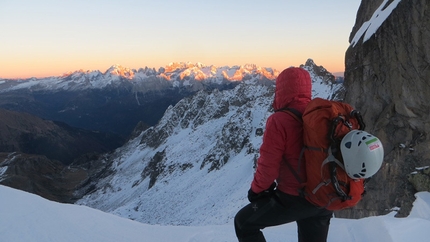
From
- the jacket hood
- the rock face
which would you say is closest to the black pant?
the jacket hood

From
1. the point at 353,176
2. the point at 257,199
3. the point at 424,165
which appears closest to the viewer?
the point at 353,176

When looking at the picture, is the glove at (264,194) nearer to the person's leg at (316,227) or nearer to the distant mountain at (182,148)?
the person's leg at (316,227)

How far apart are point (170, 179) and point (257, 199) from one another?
61476 mm

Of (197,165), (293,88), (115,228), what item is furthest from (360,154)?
(197,165)

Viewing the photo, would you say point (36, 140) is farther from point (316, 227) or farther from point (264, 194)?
point (316, 227)

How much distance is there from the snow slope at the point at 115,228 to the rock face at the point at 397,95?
17.7 feet

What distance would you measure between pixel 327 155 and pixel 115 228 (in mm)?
5379

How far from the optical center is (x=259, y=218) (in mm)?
3703

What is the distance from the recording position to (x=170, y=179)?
209ft

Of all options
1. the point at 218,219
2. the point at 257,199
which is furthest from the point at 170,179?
the point at 257,199

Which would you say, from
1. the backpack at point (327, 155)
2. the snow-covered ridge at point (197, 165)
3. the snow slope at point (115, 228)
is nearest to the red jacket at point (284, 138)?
the backpack at point (327, 155)

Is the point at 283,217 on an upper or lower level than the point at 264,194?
lower

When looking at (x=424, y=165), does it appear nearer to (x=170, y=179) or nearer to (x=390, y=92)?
(x=390, y=92)

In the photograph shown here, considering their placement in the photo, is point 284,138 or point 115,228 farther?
point 115,228
